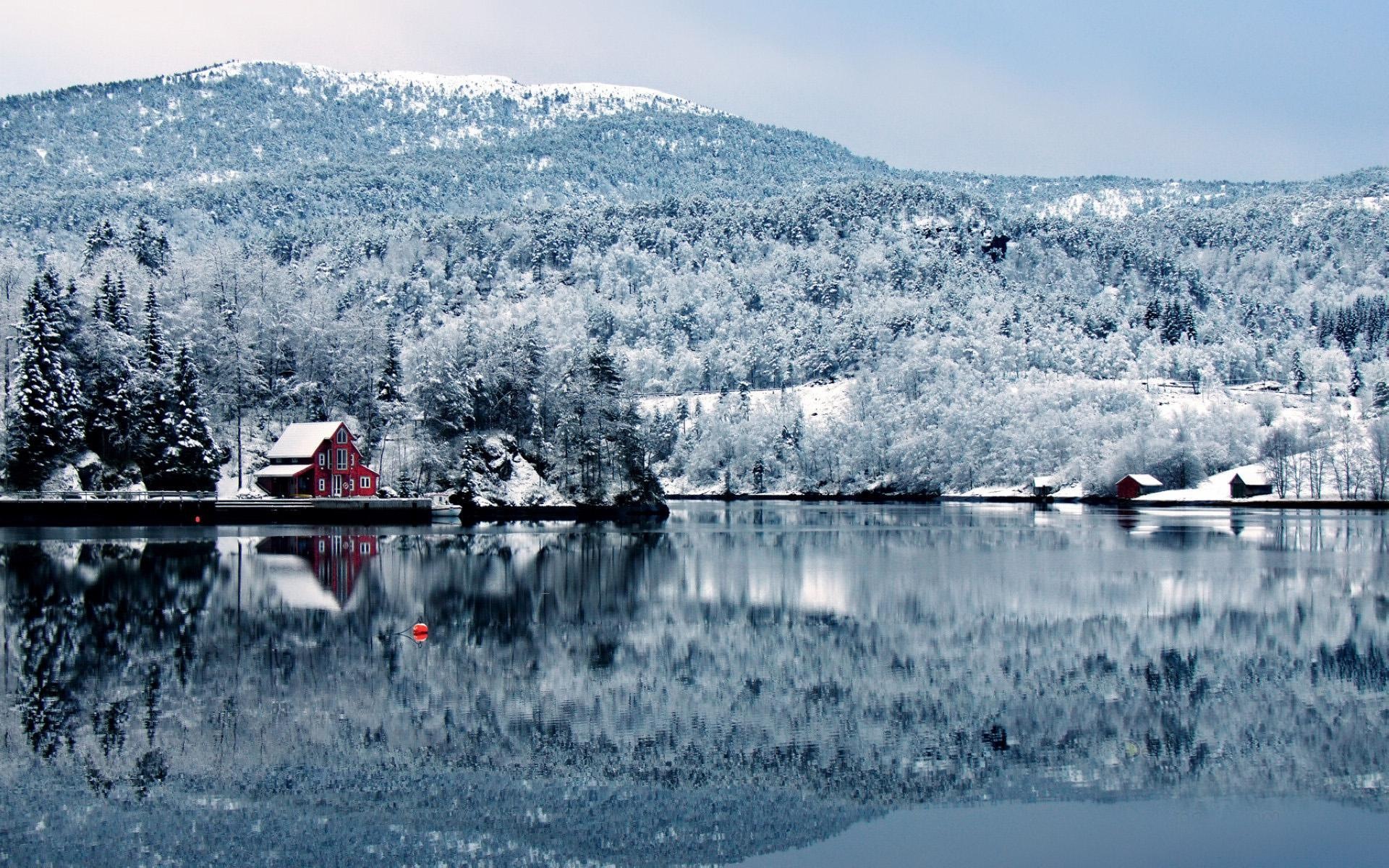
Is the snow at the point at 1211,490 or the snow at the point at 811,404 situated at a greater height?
the snow at the point at 811,404

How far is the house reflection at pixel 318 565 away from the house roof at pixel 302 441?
19685 millimetres

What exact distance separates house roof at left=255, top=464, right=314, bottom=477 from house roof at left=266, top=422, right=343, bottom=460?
589mm

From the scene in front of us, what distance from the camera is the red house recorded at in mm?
87000

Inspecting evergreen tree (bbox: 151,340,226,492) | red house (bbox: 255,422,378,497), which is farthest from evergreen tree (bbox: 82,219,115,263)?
evergreen tree (bbox: 151,340,226,492)

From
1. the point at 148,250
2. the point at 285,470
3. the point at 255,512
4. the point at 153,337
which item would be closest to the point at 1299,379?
the point at 285,470

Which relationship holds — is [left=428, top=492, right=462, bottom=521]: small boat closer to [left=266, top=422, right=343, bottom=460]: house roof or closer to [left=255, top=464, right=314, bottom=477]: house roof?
[left=266, top=422, right=343, bottom=460]: house roof

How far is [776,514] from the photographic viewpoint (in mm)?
106562

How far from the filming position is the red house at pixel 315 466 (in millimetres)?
87000

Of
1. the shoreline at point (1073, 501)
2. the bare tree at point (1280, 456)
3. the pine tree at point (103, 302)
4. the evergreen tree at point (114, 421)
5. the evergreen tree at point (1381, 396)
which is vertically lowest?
the shoreline at point (1073, 501)

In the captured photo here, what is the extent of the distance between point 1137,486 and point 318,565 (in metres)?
103

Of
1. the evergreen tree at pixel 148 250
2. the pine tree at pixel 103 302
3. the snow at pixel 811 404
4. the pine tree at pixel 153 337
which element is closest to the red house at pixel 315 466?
the pine tree at pixel 153 337

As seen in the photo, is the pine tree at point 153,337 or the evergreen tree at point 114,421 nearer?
the evergreen tree at point 114,421

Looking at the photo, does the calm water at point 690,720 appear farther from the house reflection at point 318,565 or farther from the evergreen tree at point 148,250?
the evergreen tree at point 148,250

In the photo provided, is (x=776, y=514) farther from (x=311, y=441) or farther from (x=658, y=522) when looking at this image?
(x=311, y=441)
